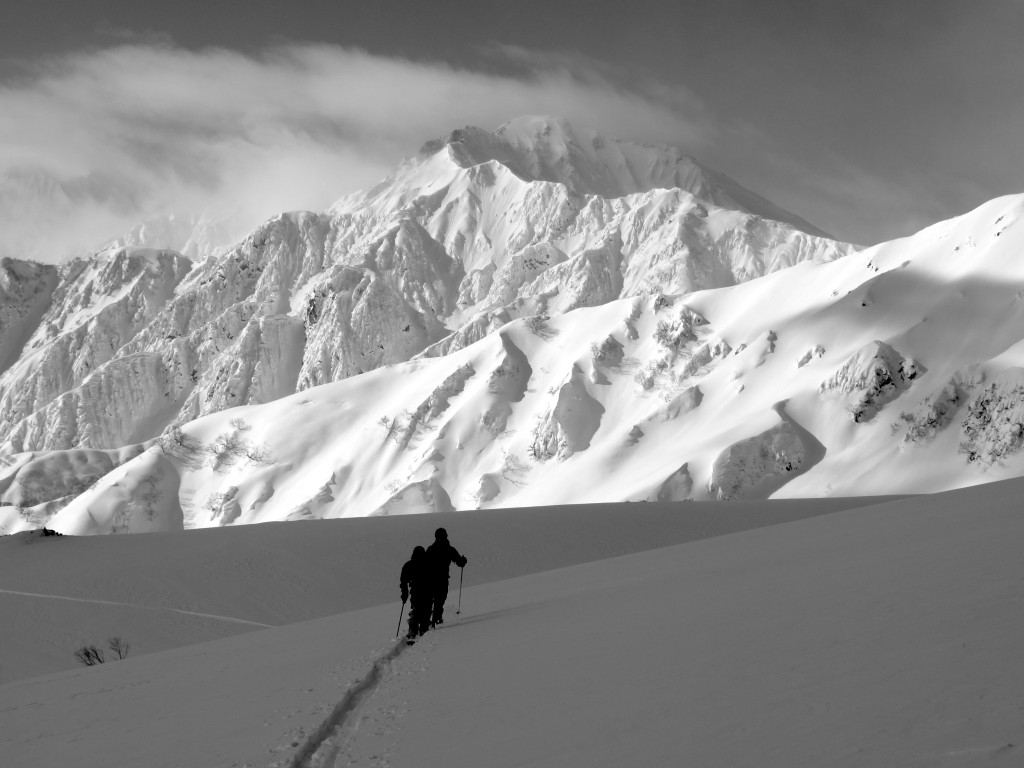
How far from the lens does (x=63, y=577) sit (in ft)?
99.8

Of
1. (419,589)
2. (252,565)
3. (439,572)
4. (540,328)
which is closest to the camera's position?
(419,589)

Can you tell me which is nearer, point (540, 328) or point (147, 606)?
point (147, 606)

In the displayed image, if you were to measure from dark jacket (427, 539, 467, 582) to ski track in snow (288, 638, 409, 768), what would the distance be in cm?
430

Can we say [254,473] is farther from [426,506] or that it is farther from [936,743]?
[936,743]

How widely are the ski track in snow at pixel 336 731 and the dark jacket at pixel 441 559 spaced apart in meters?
4.30

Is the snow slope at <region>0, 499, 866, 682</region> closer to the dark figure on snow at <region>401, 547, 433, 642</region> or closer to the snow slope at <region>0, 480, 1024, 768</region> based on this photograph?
the snow slope at <region>0, 480, 1024, 768</region>

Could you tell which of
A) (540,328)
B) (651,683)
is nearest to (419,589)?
(651,683)

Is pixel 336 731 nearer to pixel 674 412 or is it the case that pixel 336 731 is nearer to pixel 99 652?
pixel 99 652

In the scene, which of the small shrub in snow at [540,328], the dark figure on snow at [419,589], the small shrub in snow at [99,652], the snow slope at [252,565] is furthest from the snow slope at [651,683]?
the small shrub in snow at [540,328]

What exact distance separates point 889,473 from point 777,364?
26.3 meters

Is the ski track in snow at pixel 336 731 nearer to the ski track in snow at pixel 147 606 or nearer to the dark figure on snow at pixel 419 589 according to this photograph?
the dark figure on snow at pixel 419 589

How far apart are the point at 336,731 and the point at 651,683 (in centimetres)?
260

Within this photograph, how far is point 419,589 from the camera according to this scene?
49.8 feet

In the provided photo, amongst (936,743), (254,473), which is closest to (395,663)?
(936,743)
